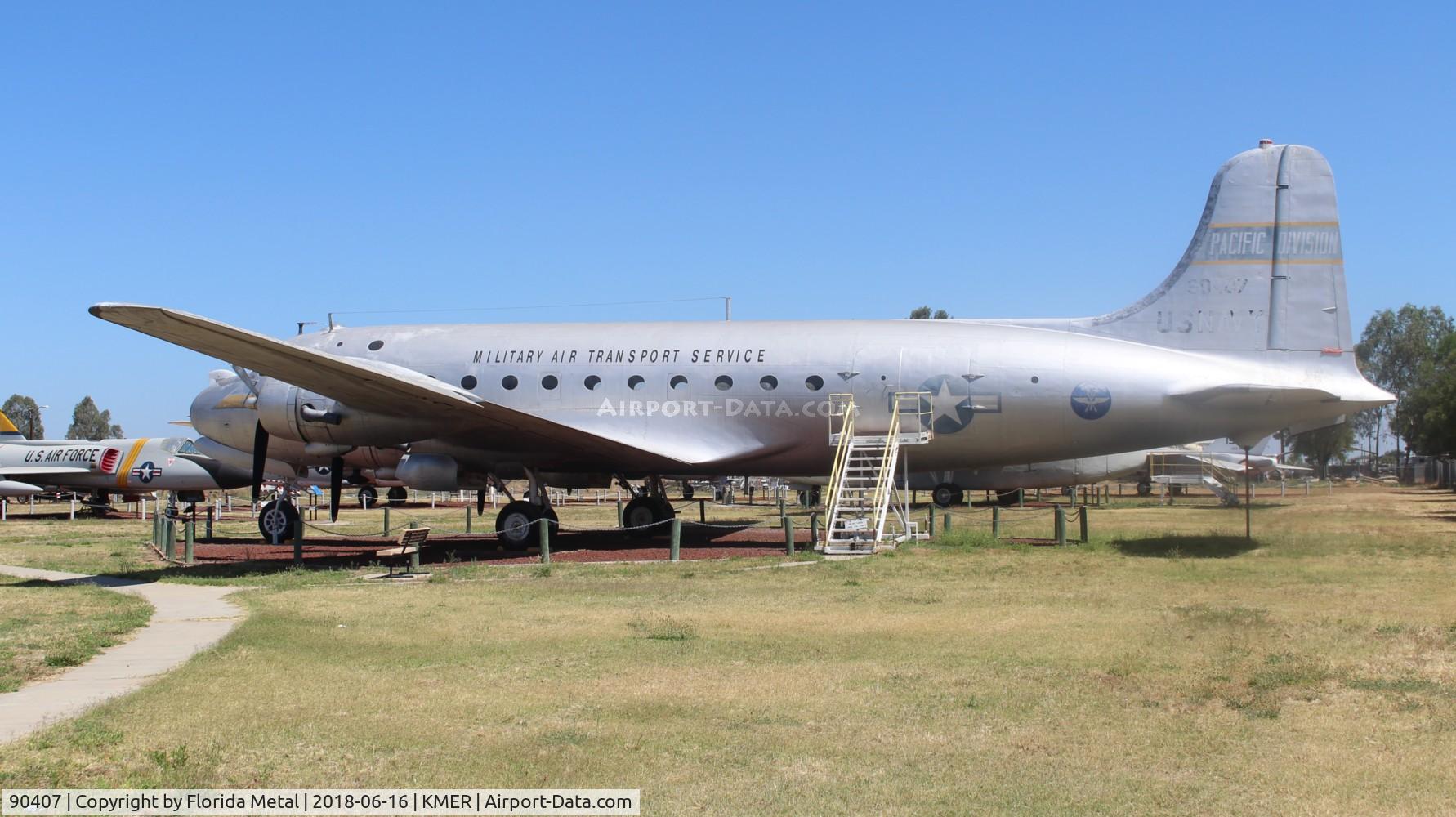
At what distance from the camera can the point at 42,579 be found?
18.5 m

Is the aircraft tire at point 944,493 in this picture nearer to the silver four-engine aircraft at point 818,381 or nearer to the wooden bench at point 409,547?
the silver four-engine aircraft at point 818,381

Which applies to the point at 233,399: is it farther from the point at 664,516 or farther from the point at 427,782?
the point at 427,782

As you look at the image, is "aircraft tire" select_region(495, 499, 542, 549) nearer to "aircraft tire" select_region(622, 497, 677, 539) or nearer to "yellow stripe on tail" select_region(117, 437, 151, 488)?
"aircraft tire" select_region(622, 497, 677, 539)

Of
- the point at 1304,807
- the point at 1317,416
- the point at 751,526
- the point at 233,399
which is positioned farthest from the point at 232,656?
the point at 751,526

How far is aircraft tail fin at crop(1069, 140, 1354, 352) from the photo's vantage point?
20703 mm

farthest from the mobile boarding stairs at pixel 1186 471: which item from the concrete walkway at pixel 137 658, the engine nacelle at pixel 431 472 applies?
the concrete walkway at pixel 137 658

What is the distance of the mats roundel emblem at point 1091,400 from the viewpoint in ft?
70.7

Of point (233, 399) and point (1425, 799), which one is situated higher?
point (233, 399)

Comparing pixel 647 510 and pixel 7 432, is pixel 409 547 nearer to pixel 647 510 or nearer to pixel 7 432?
pixel 647 510

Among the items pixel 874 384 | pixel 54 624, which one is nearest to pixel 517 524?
pixel 874 384

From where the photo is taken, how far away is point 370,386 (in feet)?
65.4

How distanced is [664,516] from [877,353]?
301 inches

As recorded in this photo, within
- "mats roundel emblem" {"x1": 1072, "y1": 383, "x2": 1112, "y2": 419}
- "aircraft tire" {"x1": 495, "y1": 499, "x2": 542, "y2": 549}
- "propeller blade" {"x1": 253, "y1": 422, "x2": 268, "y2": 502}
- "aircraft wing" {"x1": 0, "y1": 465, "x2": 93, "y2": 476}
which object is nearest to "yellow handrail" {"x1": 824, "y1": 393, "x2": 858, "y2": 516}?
"mats roundel emblem" {"x1": 1072, "y1": 383, "x2": 1112, "y2": 419}

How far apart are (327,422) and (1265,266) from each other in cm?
1696
